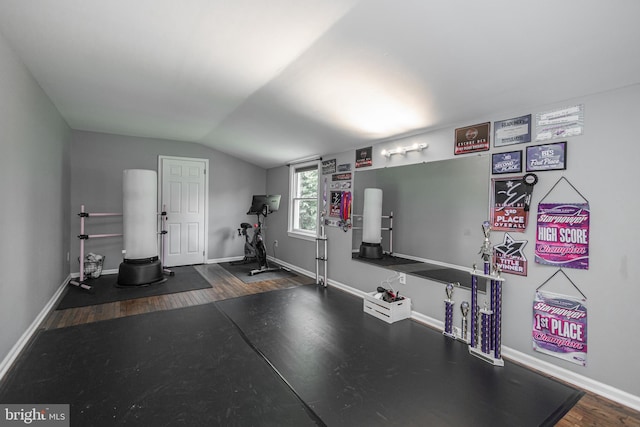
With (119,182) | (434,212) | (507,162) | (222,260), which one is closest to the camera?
(507,162)

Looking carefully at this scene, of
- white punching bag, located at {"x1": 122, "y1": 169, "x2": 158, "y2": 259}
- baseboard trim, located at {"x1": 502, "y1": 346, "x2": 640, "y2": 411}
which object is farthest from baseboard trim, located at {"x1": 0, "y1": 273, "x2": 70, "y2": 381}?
baseboard trim, located at {"x1": 502, "y1": 346, "x2": 640, "y2": 411}

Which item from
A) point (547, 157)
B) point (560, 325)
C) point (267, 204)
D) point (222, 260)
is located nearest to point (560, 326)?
point (560, 325)

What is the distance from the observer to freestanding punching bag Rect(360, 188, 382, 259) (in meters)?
4.22

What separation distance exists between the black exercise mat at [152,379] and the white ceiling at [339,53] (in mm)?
2552

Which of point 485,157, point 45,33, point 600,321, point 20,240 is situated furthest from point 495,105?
point 20,240

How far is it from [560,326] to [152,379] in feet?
10.3

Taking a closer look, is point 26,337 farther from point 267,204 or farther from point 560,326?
point 560,326

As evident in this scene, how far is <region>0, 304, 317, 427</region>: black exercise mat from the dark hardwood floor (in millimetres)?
404

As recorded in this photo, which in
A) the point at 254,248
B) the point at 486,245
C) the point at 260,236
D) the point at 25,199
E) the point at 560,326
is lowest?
the point at 560,326

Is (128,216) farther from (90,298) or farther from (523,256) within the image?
(523,256)

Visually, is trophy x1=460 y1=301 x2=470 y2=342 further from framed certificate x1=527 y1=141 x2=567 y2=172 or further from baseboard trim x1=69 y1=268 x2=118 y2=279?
baseboard trim x1=69 y1=268 x2=118 y2=279

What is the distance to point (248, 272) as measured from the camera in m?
5.50

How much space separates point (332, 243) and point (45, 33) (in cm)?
392

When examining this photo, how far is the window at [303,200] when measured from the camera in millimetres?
5535
